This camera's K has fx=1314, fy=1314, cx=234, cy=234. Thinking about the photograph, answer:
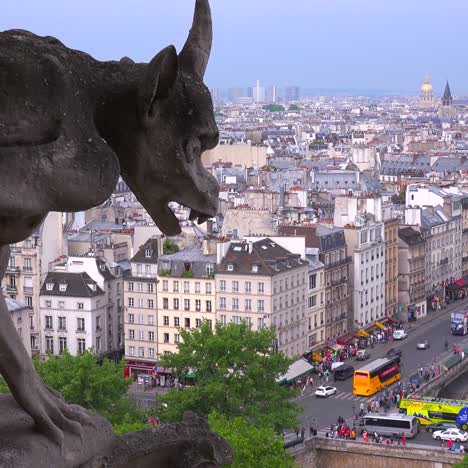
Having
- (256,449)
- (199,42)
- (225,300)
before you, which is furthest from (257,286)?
(199,42)

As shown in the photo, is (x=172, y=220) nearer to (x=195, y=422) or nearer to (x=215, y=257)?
(x=195, y=422)

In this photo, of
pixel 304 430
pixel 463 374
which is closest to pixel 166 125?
pixel 304 430

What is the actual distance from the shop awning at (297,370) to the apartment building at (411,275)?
18849mm

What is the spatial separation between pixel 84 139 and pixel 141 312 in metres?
55.2

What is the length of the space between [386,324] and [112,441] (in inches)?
2690

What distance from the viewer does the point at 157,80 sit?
803cm

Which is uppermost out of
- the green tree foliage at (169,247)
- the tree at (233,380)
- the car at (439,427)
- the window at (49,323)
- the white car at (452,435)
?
the green tree foliage at (169,247)

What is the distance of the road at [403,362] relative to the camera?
5206cm

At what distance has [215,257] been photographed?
2453 inches

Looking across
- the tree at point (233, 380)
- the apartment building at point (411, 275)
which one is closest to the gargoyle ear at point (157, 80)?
the tree at point (233, 380)

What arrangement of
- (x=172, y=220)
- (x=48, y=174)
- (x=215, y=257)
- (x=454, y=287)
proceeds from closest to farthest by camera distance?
(x=48, y=174), (x=172, y=220), (x=215, y=257), (x=454, y=287)

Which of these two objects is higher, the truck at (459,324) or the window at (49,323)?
the window at (49,323)

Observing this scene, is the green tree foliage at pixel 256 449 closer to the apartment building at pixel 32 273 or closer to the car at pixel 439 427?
the car at pixel 439 427

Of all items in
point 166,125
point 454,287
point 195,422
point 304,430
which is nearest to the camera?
point 166,125
